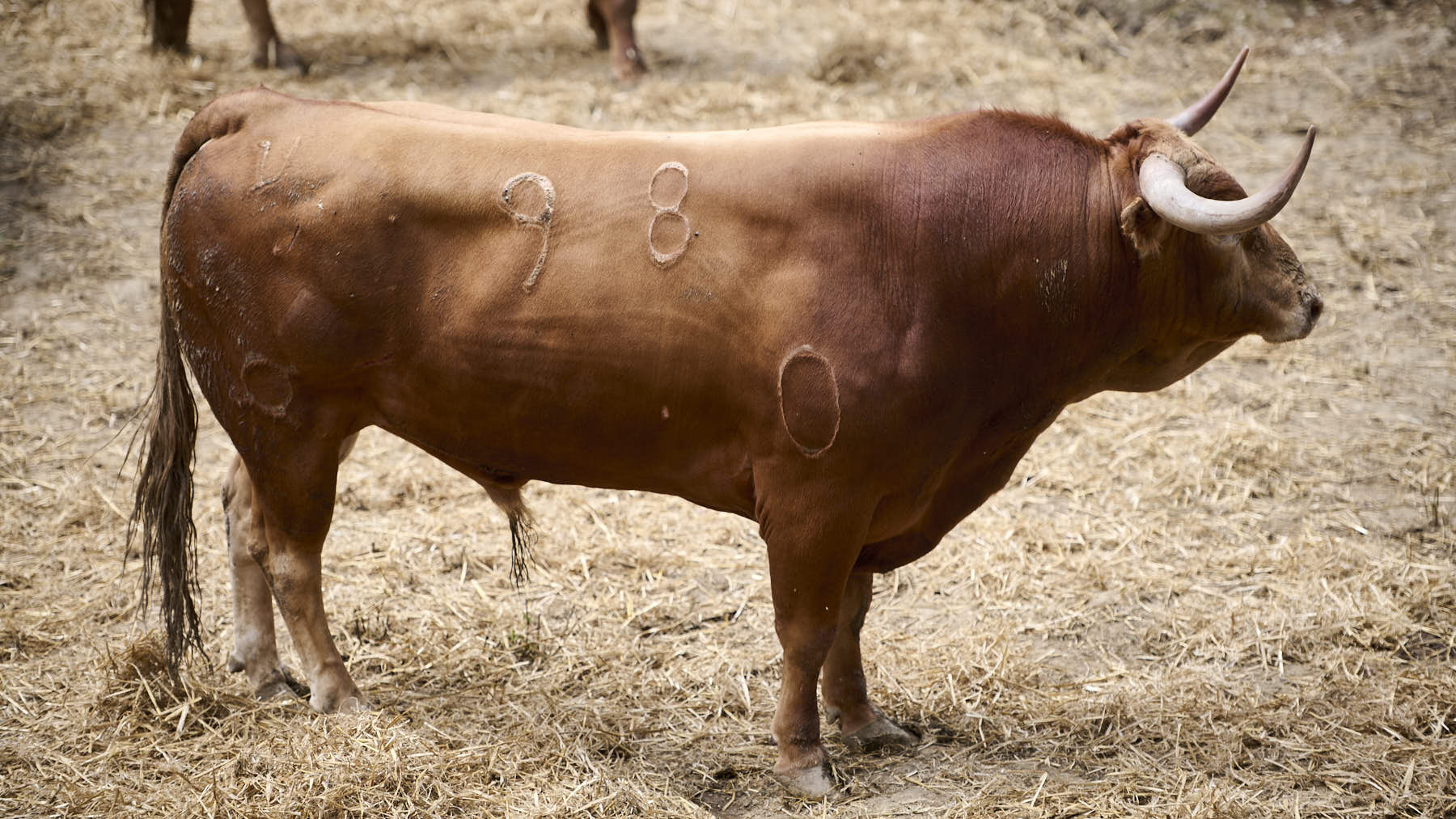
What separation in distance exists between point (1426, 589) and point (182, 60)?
25.6 ft

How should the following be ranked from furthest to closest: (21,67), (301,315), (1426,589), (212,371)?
1. (21,67)
2. (1426,589)
3. (212,371)
4. (301,315)

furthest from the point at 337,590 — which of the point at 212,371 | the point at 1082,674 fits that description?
the point at 1082,674

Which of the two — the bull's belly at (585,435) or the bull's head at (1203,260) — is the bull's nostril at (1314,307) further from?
the bull's belly at (585,435)

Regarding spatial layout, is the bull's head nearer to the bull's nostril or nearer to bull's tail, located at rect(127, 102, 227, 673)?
the bull's nostril

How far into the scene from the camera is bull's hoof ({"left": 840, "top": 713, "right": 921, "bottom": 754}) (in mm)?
3742

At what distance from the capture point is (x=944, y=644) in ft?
14.0

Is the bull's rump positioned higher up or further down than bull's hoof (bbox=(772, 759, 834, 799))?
higher up

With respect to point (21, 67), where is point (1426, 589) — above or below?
below

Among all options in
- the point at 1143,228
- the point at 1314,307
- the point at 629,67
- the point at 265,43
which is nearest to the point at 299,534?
the point at 1143,228

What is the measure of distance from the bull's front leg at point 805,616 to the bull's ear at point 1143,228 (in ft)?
3.26

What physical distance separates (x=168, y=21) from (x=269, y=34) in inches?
27.4

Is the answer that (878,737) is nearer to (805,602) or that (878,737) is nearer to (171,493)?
(805,602)

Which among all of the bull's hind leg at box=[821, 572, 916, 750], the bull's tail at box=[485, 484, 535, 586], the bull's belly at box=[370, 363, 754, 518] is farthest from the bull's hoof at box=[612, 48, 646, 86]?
the bull's hind leg at box=[821, 572, 916, 750]

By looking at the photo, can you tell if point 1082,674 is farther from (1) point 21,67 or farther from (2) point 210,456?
Answer: (1) point 21,67
